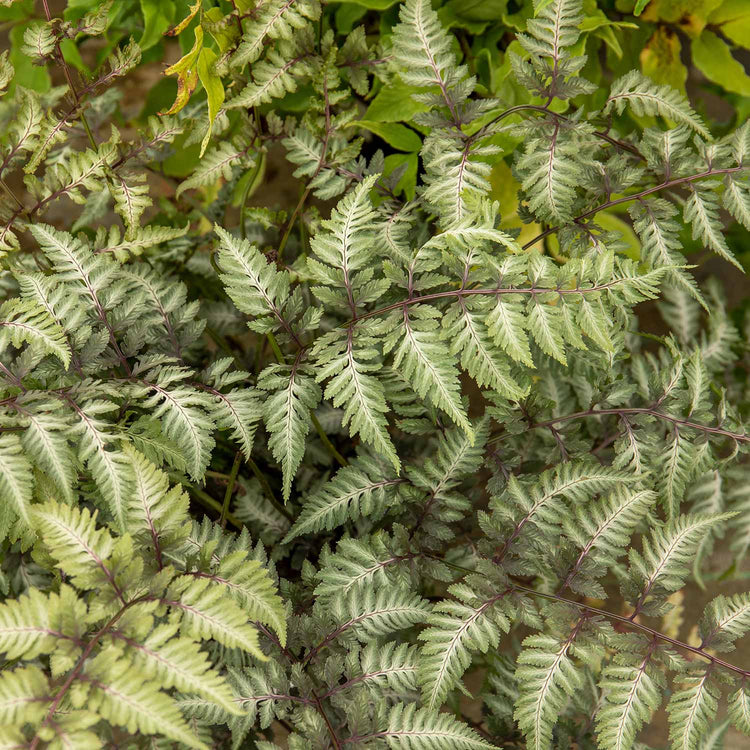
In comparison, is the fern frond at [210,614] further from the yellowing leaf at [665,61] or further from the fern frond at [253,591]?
the yellowing leaf at [665,61]

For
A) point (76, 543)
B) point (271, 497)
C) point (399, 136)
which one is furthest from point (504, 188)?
point (76, 543)

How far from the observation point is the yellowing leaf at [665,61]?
1773 millimetres

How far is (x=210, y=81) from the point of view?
1193 mm

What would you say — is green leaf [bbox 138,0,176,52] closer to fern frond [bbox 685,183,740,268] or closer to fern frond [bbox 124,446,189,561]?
fern frond [bbox 124,446,189,561]

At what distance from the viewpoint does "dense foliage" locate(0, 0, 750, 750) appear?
1.06 meters

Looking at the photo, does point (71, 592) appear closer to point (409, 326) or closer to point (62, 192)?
point (409, 326)

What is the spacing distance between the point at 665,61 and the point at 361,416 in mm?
1415

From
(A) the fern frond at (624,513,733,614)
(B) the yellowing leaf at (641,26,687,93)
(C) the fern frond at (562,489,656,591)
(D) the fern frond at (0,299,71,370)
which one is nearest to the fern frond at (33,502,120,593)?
(D) the fern frond at (0,299,71,370)

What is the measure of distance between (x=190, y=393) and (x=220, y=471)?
1.70ft

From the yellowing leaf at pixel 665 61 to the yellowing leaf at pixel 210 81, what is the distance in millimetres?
1218

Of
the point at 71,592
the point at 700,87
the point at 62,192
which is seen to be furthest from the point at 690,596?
the point at 62,192

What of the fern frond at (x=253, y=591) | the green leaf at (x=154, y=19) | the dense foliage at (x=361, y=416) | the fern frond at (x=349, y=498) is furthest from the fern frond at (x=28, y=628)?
the green leaf at (x=154, y=19)

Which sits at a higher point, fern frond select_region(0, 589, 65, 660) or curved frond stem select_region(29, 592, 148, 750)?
fern frond select_region(0, 589, 65, 660)

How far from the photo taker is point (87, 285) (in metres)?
1.24
